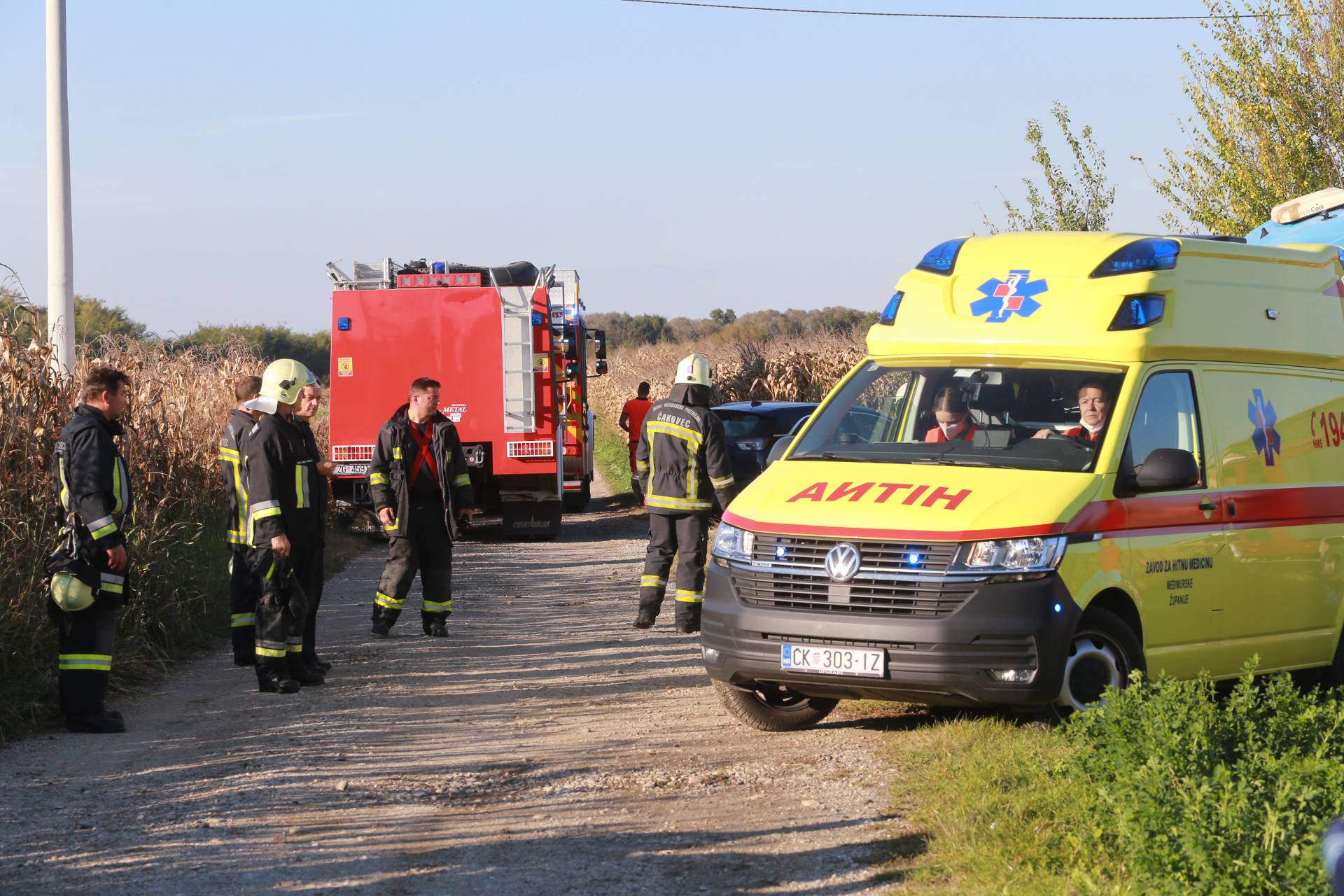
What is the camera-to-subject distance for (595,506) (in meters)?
24.3

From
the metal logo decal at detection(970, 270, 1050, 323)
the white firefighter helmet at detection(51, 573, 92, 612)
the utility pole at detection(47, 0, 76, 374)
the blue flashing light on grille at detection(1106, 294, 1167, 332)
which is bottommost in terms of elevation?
the white firefighter helmet at detection(51, 573, 92, 612)

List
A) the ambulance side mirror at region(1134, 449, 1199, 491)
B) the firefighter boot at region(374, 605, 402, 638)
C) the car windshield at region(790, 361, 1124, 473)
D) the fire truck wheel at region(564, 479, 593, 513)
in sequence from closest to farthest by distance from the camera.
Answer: the ambulance side mirror at region(1134, 449, 1199, 491), the car windshield at region(790, 361, 1124, 473), the firefighter boot at region(374, 605, 402, 638), the fire truck wheel at region(564, 479, 593, 513)

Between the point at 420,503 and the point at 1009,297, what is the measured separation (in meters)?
4.99

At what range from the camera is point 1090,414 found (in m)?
7.30

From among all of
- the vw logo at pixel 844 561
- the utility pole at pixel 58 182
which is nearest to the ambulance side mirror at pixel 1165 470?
the vw logo at pixel 844 561

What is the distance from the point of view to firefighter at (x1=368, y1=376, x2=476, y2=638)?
1097cm

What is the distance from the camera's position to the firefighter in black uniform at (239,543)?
9.25 metres

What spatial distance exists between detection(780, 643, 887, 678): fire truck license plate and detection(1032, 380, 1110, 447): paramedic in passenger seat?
153cm

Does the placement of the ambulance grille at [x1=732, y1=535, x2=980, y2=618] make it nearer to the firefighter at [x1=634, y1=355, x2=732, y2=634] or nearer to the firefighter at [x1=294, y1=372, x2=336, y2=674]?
the firefighter at [x1=294, y1=372, x2=336, y2=674]

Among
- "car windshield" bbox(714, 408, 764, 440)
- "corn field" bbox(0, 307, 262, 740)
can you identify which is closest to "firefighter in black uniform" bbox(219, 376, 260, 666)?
"corn field" bbox(0, 307, 262, 740)

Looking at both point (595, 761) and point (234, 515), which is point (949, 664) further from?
point (234, 515)

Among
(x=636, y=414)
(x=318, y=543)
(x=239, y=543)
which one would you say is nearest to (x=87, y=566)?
(x=239, y=543)

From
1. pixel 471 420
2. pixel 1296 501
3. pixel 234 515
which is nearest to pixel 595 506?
pixel 471 420

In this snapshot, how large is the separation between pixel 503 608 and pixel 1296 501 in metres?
6.77
